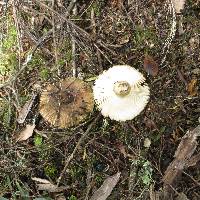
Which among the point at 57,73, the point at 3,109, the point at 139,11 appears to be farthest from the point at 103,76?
the point at 3,109

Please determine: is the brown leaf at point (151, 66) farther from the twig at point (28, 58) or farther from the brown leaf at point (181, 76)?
the twig at point (28, 58)

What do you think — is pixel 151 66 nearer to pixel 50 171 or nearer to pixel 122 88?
pixel 122 88

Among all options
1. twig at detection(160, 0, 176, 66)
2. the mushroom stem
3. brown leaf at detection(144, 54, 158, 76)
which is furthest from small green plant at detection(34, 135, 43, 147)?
twig at detection(160, 0, 176, 66)

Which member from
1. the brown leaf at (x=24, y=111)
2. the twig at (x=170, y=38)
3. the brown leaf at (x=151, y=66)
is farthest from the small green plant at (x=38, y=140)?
the twig at (x=170, y=38)

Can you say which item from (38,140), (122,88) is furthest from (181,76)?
(38,140)

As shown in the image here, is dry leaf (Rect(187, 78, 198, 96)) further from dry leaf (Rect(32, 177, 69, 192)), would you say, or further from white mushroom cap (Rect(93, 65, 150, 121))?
dry leaf (Rect(32, 177, 69, 192))
